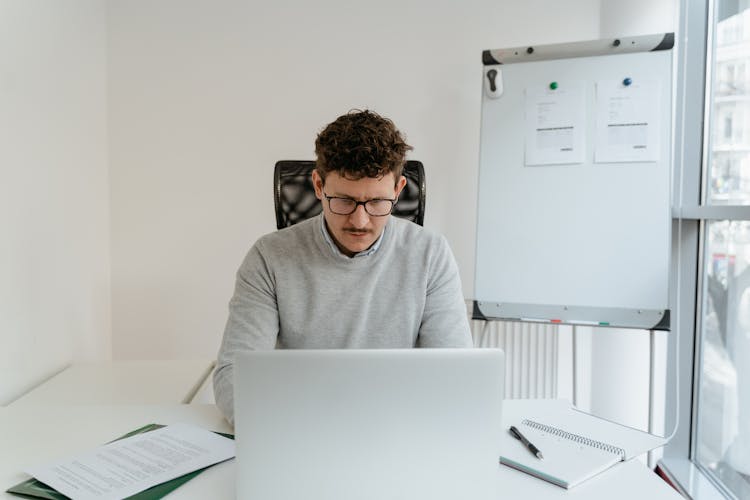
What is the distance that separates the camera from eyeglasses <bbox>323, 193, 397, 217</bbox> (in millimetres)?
1165

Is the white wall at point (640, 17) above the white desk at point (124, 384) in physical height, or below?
above

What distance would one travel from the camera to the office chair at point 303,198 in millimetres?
1598

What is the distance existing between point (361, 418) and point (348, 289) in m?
0.63

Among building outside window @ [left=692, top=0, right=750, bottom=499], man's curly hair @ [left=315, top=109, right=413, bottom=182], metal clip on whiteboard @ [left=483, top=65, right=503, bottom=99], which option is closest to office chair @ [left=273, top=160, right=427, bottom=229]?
man's curly hair @ [left=315, top=109, right=413, bottom=182]

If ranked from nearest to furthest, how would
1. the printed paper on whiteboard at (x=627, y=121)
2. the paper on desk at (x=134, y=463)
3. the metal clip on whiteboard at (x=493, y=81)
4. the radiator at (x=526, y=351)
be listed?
the paper on desk at (x=134, y=463) < the printed paper on whiteboard at (x=627, y=121) < the metal clip on whiteboard at (x=493, y=81) < the radiator at (x=526, y=351)

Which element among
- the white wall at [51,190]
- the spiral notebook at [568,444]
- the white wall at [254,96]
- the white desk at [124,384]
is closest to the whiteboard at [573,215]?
the white wall at [254,96]

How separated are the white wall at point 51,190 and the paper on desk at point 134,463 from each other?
80cm

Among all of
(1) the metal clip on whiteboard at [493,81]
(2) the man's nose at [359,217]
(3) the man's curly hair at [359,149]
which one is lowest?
(2) the man's nose at [359,217]

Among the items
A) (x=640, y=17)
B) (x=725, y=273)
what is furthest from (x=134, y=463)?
(x=640, y=17)

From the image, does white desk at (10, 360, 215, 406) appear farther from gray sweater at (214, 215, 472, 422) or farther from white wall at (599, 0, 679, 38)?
white wall at (599, 0, 679, 38)

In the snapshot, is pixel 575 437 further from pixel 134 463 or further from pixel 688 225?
pixel 688 225

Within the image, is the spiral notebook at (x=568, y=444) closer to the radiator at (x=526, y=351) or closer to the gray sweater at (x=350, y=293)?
the gray sweater at (x=350, y=293)

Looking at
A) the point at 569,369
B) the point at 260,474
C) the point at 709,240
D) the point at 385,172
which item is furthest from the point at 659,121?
the point at 260,474

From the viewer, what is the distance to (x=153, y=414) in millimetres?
1209
